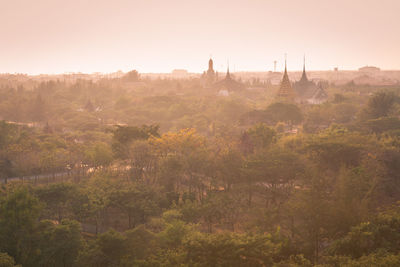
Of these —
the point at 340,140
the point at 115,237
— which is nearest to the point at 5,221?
the point at 115,237

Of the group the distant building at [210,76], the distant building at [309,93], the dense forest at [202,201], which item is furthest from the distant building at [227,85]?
the dense forest at [202,201]

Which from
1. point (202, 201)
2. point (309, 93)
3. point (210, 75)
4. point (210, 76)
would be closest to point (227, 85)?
point (210, 76)

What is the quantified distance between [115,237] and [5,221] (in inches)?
308

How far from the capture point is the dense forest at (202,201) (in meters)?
20.5

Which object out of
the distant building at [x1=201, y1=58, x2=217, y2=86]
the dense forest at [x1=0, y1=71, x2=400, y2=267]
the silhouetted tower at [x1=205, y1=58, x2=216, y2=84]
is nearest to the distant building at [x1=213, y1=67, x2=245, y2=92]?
the distant building at [x1=201, y1=58, x2=217, y2=86]

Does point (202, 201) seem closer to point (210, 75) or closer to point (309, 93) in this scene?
point (309, 93)

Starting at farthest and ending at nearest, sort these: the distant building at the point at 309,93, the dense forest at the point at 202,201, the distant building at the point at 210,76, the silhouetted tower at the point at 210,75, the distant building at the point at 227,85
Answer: the silhouetted tower at the point at 210,75 < the distant building at the point at 210,76 < the distant building at the point at 227,85 < the distant building at the point at 309,93 < the dense forest at the point at 202,201

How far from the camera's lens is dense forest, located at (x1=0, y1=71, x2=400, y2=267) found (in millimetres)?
20484

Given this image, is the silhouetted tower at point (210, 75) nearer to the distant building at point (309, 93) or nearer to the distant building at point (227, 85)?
the distant building at point (227, 85)

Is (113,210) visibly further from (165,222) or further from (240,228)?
(240,228)

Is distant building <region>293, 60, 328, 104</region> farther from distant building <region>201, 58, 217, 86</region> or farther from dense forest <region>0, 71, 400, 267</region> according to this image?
dense forest <region>0, 71, 400, 267</region>

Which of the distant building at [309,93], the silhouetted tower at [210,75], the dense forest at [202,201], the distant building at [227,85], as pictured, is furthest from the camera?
the silhouetted tower at [210,75]

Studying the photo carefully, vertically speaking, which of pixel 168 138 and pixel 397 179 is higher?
pixel 168 138

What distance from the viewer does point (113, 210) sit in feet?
104
